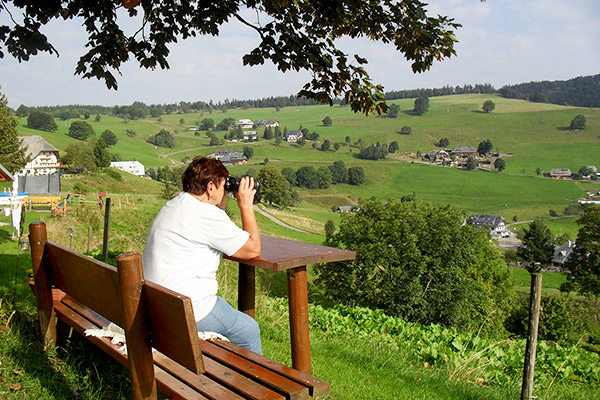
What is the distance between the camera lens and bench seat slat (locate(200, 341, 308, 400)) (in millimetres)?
2395

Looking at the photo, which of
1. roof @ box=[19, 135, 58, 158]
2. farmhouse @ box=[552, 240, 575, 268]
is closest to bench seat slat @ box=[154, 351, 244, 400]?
farmhouse @ box=[552, 240, 575, 268]

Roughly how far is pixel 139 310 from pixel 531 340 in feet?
10.4

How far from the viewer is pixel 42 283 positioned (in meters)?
3.60

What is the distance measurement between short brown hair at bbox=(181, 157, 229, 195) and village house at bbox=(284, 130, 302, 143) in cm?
14429

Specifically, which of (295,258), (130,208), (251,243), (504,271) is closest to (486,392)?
(295,258)

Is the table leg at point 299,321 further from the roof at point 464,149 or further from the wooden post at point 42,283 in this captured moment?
the roof at point 464,149

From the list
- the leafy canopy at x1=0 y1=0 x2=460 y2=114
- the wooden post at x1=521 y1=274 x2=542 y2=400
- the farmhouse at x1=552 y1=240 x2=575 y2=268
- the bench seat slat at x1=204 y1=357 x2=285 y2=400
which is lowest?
the farmhouse at x1=552 y1=240 x2=575 y2=268

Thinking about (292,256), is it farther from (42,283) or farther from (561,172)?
(561,172)

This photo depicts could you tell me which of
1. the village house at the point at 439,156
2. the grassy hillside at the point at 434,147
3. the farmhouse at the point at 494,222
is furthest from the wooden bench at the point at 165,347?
the village house at the point at 439,156

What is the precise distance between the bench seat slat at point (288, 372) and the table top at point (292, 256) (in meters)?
0.50

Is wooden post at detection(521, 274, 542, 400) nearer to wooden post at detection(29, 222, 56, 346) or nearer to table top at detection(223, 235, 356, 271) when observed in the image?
table top at detection(223, 235, 356, 271)

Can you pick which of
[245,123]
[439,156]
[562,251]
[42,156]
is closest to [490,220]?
[562,251]

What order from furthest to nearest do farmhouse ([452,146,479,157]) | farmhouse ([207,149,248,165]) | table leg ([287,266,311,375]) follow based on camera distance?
farmhouse ([452,146,479,157]) → farmhouse ([207,149,248,165]) → table leg ([287,266,311,375])

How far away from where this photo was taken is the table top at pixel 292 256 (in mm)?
3092
